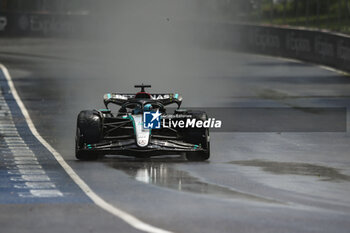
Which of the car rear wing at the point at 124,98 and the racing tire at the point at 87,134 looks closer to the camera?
the racing tire at the point at 87,134

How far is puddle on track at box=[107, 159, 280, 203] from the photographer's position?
14984 mm

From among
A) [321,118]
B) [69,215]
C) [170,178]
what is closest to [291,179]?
[170,178]

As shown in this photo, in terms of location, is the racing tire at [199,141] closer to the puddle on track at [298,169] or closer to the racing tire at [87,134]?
the puddle on track at [298,169]

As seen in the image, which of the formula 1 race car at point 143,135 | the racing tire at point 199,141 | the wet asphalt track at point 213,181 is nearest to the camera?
the wet asphalt track at point 213,181

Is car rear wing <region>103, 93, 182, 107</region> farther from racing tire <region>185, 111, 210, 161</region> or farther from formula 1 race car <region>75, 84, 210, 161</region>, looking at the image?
racing tire <region>185, 111, 210, 161</region>

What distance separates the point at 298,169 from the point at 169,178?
7.72 ft

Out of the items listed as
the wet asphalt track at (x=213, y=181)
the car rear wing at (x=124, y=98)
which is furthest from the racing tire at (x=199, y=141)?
the car rear wing at (x=124, y=98)

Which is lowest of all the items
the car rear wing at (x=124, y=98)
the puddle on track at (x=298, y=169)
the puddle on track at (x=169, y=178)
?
the puddle on track at (x=298, y=169)

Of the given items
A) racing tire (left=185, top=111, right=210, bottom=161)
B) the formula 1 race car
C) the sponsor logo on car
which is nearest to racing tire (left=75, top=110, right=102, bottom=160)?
the formula 1 race car

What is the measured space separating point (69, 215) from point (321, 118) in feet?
45.9

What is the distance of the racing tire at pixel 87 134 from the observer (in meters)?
18.2

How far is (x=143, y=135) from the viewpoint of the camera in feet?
59.5

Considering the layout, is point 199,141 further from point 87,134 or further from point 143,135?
point 87,134

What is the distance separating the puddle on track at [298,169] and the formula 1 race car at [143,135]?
2.59 feet
